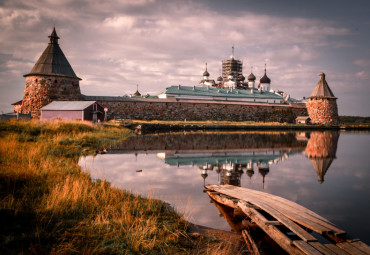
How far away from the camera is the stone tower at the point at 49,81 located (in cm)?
3241

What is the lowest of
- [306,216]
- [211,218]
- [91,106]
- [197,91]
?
[211,218]

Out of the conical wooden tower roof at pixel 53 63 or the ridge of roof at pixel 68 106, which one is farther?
the conical wooden tower roof at pixel 53 63

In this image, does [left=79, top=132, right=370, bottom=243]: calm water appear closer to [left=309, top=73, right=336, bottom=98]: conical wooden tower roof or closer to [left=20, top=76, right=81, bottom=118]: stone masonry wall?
[left=20, top=76, right=81, bottom=118]: stone masonry wall

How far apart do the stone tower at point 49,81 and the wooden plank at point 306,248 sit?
34.5 metres

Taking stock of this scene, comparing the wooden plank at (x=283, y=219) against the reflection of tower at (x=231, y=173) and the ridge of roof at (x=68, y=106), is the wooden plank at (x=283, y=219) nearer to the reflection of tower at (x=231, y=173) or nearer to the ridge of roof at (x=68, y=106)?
the reflection of tower at (x=231, y=173)

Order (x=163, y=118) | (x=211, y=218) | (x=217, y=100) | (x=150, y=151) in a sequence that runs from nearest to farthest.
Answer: (x=211, y=218)
(x=150, y=151)
(x=163, y=118)
(x=217, y=100)

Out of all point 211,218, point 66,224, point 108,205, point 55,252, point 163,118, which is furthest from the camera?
point 163,118

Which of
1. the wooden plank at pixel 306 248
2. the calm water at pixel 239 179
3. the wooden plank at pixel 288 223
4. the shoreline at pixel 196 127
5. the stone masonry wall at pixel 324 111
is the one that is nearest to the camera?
the wooden plank at pixel 306 248

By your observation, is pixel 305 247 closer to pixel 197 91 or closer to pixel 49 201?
pixel 49 201

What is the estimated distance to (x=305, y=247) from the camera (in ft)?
10.9

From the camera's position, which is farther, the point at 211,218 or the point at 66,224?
the point at 211,218

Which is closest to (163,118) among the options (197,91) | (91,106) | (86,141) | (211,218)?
(197,91)

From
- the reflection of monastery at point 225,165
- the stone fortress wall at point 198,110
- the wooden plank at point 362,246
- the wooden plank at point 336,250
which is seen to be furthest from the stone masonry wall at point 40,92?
the wooden plank at point 362,246

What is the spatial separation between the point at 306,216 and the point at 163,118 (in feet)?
127
